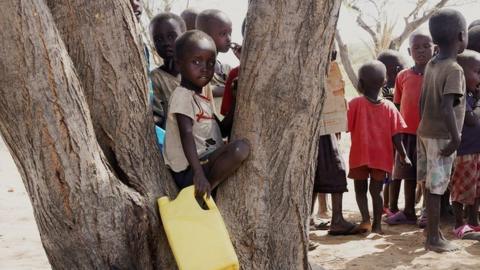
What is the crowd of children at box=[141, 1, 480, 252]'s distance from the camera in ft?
9.05

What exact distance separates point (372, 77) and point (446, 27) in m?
0.76

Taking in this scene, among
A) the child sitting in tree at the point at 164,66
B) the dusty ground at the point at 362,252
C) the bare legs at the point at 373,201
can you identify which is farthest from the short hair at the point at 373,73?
the child sitting in tree at the point at 164,66

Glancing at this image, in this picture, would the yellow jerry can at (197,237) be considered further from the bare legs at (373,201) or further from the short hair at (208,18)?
the bare legs at (373,201)

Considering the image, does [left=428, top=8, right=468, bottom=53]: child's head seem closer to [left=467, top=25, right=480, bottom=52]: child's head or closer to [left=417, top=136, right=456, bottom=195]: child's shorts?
[left=417, top=136, right=456, bottom=195]: child's shorts

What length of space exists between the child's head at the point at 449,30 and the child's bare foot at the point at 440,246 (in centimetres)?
124

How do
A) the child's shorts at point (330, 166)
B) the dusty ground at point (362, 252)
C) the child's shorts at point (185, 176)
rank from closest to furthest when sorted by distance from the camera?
the child's shorts at point (185, 176) < the dusty ground at point (362, 252) < the child's shorts at point (330, 166)

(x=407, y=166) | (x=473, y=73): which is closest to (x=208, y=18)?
(x=473, y=73)

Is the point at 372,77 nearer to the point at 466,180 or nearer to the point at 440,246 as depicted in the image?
the point at 466,180

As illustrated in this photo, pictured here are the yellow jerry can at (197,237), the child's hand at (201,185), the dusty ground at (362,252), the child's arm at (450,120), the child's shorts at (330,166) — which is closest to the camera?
the yellow jerry can at (197,237)

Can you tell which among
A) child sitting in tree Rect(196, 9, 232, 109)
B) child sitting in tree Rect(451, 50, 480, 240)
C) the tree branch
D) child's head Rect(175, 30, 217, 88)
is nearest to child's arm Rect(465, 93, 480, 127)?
child sitting in tree Rect(451, 50, 480, 240)

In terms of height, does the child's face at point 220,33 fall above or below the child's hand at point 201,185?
above

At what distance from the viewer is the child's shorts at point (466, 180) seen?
4629 millimetres

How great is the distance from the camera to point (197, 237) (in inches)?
95.3

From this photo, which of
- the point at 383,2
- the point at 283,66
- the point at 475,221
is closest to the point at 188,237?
the point at 283,66
